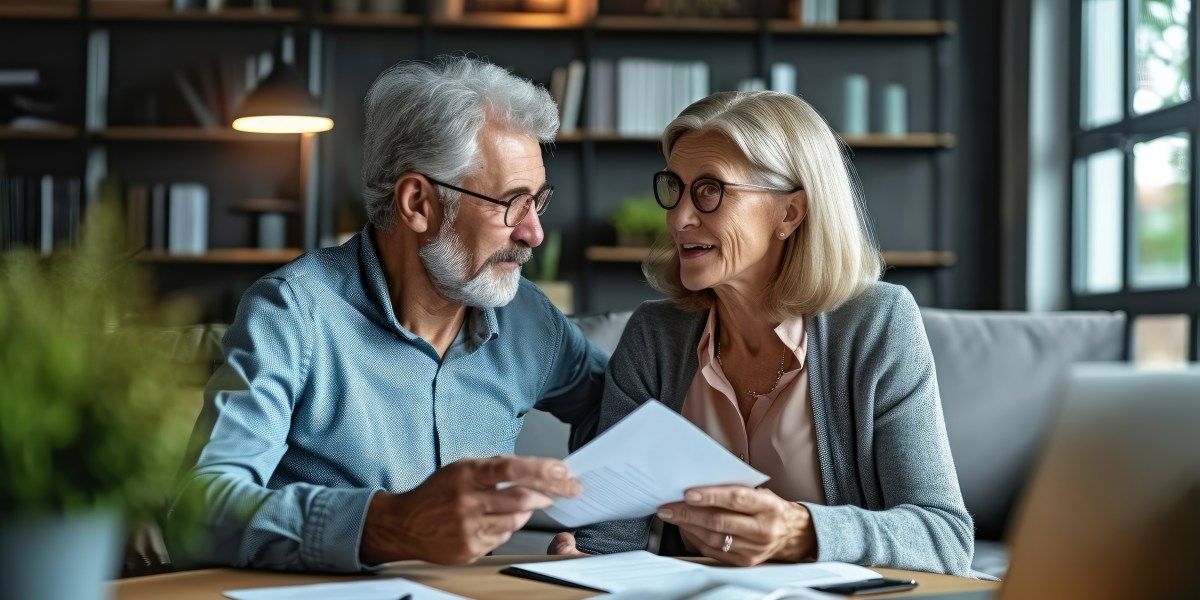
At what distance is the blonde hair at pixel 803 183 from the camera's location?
1.75 meters

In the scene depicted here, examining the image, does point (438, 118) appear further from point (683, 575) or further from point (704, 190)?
point (683, 575)

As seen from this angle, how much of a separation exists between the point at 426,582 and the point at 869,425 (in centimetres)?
70

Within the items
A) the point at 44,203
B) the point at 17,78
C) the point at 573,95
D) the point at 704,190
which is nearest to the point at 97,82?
the point at 17,78

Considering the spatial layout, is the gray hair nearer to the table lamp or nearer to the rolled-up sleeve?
the rolled-up sleeve

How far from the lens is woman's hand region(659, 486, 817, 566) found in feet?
4.12

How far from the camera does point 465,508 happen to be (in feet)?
3.84

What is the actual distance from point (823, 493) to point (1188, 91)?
9.32 feet

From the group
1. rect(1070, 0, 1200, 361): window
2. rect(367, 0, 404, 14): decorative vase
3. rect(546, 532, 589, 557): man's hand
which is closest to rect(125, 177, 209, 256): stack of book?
rect(367, 0, 404, 14): decorative vase

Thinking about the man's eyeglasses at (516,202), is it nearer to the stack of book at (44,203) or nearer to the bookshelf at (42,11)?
the stack of book at (44,203)

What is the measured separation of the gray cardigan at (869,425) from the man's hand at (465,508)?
1.16 ft

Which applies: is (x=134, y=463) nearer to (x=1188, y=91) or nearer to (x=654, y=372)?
(x=654, y=372)

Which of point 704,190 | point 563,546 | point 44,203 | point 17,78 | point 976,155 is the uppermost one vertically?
point 17,78

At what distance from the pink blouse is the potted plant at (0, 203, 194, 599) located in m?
1.16

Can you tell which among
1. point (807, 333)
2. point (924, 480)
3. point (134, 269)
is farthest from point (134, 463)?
point (807, 333)
